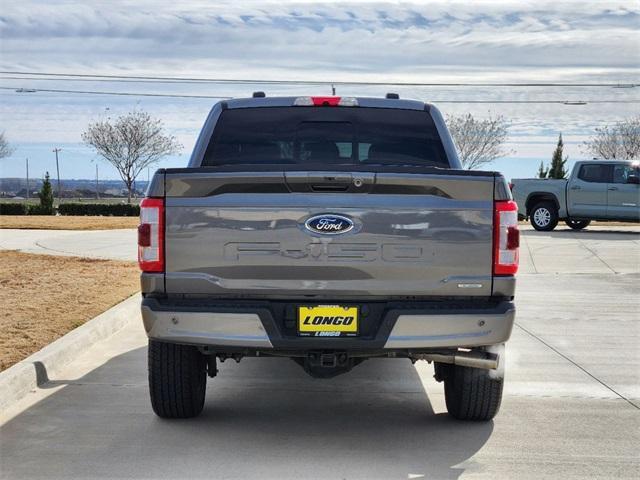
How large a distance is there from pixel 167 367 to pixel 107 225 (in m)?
25.2

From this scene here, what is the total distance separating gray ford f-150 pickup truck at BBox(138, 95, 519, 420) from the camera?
4.87 metres

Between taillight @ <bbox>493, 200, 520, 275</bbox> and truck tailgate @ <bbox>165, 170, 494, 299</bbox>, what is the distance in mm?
41

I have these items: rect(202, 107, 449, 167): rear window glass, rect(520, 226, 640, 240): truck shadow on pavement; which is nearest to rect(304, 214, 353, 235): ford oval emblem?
rect(202, 107, 449, 167): rear window glass

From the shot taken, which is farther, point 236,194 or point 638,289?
point 638,289

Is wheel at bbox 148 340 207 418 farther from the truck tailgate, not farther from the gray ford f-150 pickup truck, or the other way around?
the truck tailgate

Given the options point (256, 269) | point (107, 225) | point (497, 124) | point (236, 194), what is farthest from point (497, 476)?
point (497, 124)

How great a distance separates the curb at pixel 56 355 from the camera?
6.20 metres

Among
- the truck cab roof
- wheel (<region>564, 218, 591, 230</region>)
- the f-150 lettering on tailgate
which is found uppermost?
the truck cab roof

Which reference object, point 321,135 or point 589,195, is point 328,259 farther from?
point 589,195

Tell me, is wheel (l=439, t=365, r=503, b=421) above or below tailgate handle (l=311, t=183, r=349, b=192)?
below

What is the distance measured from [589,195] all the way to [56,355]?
68.5ft

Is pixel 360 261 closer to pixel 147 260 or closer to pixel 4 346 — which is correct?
pixel 147 260

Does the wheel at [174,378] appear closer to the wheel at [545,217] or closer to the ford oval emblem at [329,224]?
the ford oval emblem at [329,224]

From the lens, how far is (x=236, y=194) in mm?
4906
